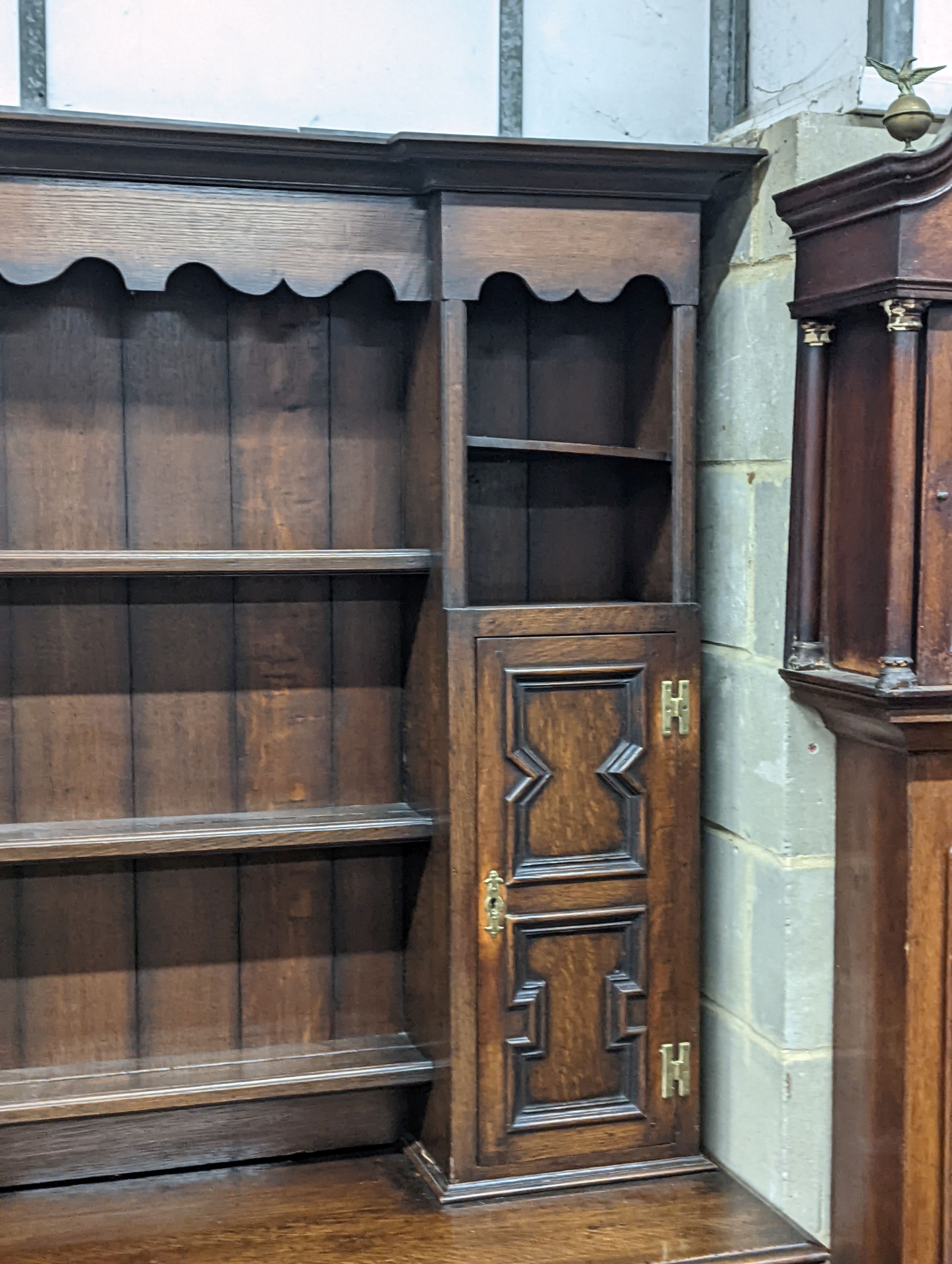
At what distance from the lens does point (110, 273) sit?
2.64m

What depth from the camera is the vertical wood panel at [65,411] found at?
263cm

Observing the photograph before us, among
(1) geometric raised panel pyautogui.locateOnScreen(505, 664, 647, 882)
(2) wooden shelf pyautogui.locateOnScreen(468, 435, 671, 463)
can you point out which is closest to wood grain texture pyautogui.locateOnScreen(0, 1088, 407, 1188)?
(1) geometric raised panel pyautogui.locateOnScreen(505, 664, 647, 882)

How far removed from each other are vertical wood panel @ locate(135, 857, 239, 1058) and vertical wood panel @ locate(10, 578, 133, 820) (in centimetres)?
18

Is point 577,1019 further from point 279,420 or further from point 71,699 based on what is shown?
point 279,420

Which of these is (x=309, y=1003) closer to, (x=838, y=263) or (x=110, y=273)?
(x=110, y=273)

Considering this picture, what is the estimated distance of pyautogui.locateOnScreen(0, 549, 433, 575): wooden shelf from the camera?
2.45m

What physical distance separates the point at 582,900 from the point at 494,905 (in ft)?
0.54

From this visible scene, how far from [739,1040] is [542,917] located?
44cm

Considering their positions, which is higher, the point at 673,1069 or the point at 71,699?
the point at 71,699

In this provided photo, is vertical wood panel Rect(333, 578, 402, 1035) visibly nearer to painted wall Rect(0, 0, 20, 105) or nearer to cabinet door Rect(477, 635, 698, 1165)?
cabinet door Rect(477, 635, 698, 1165)

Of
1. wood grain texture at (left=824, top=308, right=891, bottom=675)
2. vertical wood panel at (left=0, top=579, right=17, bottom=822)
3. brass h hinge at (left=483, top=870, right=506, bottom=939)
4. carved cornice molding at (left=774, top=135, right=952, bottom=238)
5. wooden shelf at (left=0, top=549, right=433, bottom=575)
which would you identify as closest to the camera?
carved cornice molding at (left=774, top=135, right=952, bottom=238)

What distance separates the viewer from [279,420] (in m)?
2.74

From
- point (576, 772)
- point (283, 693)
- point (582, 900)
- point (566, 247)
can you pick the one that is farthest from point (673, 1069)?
point (566, 247)

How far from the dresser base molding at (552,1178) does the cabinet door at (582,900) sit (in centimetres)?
2
